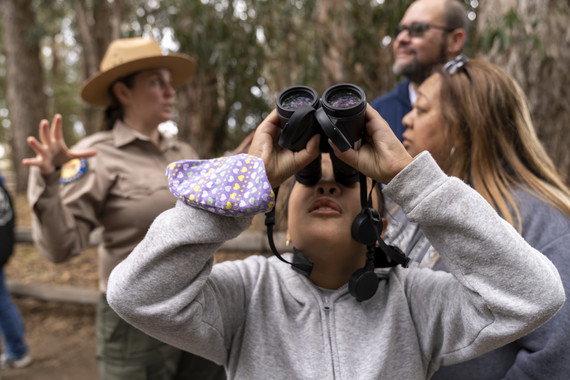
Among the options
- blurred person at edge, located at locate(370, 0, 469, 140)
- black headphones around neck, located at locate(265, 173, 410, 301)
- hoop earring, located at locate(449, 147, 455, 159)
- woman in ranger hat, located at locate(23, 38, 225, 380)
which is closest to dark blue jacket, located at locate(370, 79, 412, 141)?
blurred person at edge, located at locate(370, 0, 469, 140)

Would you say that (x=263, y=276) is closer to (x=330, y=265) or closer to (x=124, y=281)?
(x=330, y=265)

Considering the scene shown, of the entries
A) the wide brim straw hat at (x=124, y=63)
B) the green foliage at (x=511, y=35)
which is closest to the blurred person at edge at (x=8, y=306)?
the wide brim straw hat at (x=124, y=63)

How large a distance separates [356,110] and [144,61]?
74.7 inches

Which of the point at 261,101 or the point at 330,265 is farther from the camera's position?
the point at 261,101

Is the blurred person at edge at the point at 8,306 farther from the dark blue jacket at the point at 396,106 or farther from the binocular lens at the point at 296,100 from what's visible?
the binocular lens at the point at 296,100

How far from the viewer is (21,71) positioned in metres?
9.77

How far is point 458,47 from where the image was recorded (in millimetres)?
2855

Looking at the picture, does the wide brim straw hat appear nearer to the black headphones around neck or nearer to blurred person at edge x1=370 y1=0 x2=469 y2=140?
A: blurred person at edge x1=370 y1=0 x2=469 y2=140

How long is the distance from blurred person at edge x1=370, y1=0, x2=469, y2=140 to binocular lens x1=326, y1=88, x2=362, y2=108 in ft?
5.36

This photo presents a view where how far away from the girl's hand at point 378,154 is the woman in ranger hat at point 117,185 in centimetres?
136

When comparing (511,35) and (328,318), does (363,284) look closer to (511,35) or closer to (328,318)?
(328,318)

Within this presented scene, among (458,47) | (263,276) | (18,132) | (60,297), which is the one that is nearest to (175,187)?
(263,276)

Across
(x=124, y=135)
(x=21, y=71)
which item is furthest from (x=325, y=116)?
(x=21, y=71)

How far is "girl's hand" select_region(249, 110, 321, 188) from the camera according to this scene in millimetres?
1179
